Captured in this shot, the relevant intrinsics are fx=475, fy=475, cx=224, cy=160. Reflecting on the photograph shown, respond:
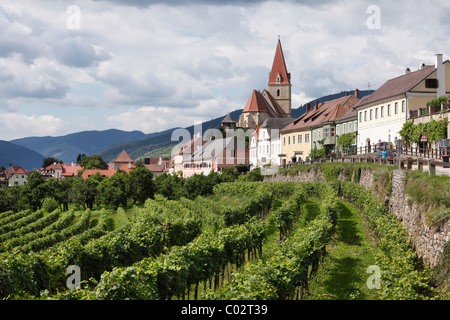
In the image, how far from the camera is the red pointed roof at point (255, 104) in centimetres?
12138

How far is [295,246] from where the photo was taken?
1920 cm

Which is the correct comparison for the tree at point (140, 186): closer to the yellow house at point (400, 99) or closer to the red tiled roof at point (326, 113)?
the red tiled roof at point (326, 113)

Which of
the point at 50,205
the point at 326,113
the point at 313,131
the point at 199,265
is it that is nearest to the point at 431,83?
the point at 326,113

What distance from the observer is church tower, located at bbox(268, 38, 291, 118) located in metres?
129

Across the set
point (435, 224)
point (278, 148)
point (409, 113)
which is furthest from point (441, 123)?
point (278, 148)

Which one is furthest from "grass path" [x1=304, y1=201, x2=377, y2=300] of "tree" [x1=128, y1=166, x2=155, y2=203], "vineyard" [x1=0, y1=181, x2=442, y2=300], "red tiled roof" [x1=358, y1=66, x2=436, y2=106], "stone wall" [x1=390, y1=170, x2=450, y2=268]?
"tree" [x1=128, y1=166, x2=155, y2=203]

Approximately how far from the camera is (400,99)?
43.2 metres

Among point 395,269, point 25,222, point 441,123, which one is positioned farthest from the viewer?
point 25,222

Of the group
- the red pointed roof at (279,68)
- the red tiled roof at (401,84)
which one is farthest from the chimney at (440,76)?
the red pointed roof at (279,68)

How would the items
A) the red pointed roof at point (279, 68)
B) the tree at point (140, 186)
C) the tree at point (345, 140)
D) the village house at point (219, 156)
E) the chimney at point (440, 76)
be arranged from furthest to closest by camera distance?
1. the red pointed roof at point (279, 68)
2. the village house at point (219, 156)
3. the tree at point (140, 186)
4. the tree at point (345, 140)
5. the chimney at point (440, 76)

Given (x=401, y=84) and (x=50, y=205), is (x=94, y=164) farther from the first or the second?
(x=401, y=84)

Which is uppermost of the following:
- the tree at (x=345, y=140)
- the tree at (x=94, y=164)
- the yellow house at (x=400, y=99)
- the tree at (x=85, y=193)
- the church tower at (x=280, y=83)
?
the church tower at (x=280, y=83)
